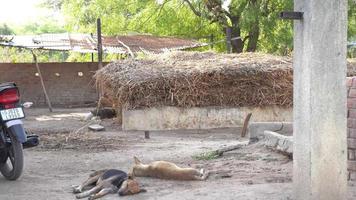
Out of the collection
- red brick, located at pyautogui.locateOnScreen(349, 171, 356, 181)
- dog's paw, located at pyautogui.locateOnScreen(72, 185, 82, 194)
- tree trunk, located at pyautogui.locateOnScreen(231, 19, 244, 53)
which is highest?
tree trunk, located at pyautogui.locateOnScreen(231, 19, 244, 53)

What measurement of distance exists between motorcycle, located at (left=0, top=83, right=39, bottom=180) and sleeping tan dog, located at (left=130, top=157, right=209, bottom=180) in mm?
1337

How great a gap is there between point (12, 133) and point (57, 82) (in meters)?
15.9

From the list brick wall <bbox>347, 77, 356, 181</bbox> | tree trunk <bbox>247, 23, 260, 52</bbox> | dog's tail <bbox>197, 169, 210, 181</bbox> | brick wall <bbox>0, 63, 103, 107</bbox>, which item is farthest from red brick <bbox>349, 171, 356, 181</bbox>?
brick wall <bbox>0, 63, 103, 107</bbox>

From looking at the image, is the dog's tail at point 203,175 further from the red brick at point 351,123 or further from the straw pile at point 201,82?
the straw pile at point 201,82

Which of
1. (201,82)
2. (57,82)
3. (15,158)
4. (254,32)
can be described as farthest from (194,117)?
(57,82)

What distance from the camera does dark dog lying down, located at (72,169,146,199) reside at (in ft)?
19.2

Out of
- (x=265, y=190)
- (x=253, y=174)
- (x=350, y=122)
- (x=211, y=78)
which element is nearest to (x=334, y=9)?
(x=350, y=122)

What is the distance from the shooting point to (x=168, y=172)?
6578 mm

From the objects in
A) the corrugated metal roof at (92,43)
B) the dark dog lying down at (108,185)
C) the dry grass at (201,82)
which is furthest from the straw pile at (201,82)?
the corrugated metal roof at (92,43)

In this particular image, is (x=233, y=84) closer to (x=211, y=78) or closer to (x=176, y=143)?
(x=211, y=78)

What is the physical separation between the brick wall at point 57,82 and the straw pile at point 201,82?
9234mm

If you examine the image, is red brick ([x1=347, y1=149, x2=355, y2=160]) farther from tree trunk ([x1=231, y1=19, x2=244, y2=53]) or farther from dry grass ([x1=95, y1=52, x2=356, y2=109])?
tree trunk ([x1=231, y1=19, x2=244, y2=53])

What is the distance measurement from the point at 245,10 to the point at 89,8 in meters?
7.70

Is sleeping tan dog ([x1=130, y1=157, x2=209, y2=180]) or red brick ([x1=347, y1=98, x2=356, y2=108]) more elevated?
red brick ([x1=347, y1=98, x2=356, y2=108])
